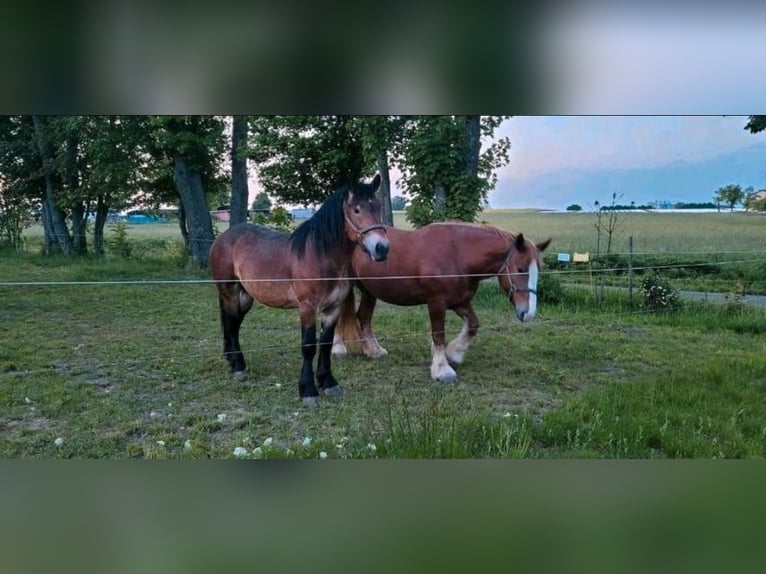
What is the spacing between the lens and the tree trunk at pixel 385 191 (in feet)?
7.54

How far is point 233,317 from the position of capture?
96.3 inches

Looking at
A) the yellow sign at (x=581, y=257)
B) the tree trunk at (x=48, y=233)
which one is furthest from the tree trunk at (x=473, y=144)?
the tree trunk at (x=48, y=233)

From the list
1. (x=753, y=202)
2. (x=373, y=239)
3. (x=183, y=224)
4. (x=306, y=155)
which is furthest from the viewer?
(x=753, y=202)

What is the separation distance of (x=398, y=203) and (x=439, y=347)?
26.9 inches

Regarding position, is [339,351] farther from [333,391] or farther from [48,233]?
[48,233]

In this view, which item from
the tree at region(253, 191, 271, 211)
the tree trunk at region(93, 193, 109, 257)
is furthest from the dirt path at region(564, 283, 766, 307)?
the tree trunk at region(93, 193, 109, 257)

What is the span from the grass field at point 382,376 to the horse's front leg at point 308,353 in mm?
58

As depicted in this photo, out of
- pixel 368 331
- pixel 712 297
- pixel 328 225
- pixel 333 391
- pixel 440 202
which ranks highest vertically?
pixel 440 202

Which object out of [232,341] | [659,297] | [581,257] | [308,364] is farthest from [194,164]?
[659,297]

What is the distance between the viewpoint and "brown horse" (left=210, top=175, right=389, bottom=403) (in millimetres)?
2205

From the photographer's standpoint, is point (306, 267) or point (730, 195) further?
point (730, 195)

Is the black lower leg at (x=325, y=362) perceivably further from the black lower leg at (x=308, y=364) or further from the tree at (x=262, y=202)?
the tree at (x=262, y=202)

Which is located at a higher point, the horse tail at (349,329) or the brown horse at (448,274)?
the brown horse at (448,274)

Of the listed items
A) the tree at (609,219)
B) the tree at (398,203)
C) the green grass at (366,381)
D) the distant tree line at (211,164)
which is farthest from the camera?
the tree at (609,219)
